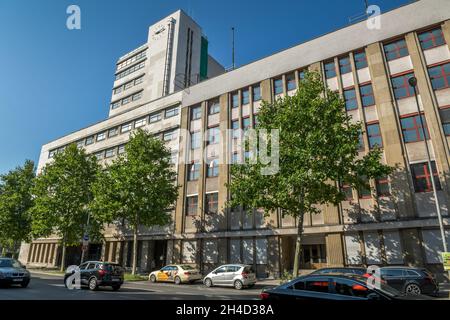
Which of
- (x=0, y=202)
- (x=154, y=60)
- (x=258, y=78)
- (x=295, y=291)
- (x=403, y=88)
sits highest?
(x=154, y=60)

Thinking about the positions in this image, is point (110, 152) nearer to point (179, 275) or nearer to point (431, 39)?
point (179, 275)

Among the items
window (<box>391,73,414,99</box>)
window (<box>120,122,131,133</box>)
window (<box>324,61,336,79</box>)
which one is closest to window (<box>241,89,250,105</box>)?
window (<box>324,61,336,79</box>)

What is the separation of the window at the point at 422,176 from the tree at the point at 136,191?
65.3 ft

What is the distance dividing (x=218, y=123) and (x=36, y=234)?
2422 cm

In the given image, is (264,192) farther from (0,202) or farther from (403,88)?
(0,202)

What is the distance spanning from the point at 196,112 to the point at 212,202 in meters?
11.3

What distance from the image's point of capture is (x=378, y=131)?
2338cm

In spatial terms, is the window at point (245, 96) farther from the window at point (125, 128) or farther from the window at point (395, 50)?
the window at point (125, 128)

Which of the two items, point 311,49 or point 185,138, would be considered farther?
point 185,138

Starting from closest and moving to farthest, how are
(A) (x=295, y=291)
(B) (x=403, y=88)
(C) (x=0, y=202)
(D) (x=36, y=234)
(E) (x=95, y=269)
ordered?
(A) (x=295, y=291), (E) (x=95, y=269), (B) (x=403, y=88), (D) (x=36, y=234), (C) (x=0, y=202)

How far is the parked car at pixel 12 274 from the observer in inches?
575

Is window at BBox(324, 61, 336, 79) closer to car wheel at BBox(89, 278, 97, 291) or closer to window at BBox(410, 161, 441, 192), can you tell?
window at BBox(410, 161, 441, 192)

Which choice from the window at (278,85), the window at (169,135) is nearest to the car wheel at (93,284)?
the window at (169,135)
